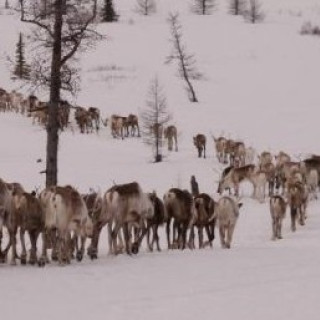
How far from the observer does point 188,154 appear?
128ft

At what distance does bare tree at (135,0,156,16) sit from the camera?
3597 inches

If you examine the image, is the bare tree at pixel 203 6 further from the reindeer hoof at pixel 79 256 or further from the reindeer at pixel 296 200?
the reindeer hoof at pixel 79 256

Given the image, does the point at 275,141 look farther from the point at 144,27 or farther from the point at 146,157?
the point at 144,27

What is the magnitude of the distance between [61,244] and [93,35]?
24.1 ft

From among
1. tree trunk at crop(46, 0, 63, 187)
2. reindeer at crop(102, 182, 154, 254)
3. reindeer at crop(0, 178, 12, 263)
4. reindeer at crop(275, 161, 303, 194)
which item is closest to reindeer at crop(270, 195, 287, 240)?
reindeer at crop(102, 182, 154, 254)

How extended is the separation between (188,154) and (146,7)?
184 feet

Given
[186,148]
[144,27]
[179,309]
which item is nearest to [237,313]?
[179,309]

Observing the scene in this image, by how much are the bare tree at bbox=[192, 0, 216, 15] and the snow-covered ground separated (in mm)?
1354

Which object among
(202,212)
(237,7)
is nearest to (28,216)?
(202,212)

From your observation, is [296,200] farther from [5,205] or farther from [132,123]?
[132,123]

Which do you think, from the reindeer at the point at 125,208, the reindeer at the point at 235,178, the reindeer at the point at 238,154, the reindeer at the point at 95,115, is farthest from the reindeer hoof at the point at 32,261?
the reindeer at the point at 95,115

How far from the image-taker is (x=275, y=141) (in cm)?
4312

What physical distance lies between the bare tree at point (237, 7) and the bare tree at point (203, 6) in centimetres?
314

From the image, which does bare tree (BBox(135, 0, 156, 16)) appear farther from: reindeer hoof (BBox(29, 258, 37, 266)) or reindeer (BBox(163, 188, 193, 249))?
reindeer hoof (BBox(29, 258, 37, 266))
